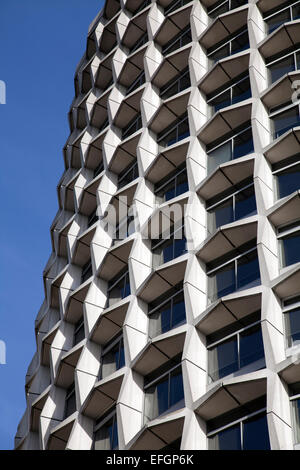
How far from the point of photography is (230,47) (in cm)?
4247

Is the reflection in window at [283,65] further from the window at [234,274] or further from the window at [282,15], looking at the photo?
the window at [234,274]

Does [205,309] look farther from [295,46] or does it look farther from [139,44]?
[139,44]

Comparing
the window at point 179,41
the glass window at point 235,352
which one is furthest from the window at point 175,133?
the glass window at point 235,352

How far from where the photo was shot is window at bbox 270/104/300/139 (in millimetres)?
34938

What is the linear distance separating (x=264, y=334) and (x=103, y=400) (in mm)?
9100

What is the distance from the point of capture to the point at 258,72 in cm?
3744

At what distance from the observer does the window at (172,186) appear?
38031mm

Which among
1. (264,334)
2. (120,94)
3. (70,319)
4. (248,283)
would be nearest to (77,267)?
(70,319)

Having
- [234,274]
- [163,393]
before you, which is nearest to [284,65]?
[234,274]

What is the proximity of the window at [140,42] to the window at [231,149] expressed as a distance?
55.2 ft

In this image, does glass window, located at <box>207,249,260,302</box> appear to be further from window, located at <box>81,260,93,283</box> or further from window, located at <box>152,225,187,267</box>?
window, located at <box>81,260,93,283</box>

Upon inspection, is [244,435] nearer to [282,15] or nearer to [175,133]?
[175,133]

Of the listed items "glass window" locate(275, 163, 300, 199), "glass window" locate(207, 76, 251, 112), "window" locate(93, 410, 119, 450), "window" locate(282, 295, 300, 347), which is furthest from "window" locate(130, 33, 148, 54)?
"window" locate(282, 295, 300, 347)

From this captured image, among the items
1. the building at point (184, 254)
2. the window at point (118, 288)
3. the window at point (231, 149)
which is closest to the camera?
the building at point (184, 254)
